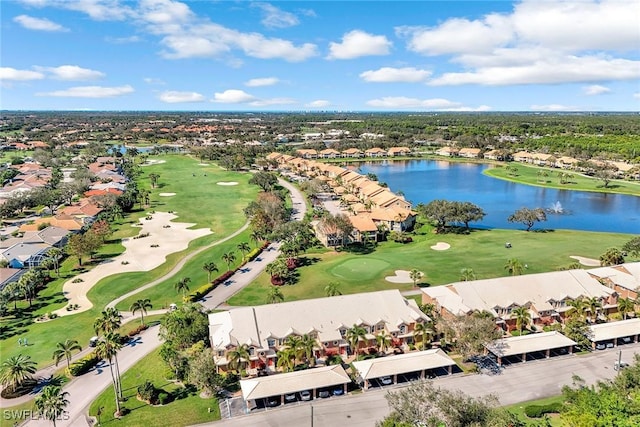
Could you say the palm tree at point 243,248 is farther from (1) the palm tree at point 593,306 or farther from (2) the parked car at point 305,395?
(1) the palm tree at point 593,306

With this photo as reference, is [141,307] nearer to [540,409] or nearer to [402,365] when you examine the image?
[402,365]

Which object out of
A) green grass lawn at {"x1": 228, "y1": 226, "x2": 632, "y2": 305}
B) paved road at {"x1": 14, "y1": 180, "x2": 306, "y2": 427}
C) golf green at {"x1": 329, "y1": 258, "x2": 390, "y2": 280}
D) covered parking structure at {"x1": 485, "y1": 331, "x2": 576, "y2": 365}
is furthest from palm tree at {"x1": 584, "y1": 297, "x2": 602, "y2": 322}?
paved road at {"x1": 14, "y1": 180, "x2": 306, "y2": 427}

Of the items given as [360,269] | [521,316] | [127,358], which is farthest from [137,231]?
[521,316]

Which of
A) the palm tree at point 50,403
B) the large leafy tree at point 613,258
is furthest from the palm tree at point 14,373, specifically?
the large leafy tree at point 613,258

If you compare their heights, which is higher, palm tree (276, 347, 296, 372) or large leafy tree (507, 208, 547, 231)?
large leafy tree (507, 208, 547, 231)

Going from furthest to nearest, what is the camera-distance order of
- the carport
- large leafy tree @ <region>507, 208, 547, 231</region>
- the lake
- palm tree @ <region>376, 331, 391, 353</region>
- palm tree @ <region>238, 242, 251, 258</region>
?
1. the lake
2. large leafy tree @ <region>507, 208, 547, 231</region>
3. palm tree @ <region>238, 242, 251, 258</region>
4. palm tree @ <region>376, 331, 391, 353</region>
5. the carport

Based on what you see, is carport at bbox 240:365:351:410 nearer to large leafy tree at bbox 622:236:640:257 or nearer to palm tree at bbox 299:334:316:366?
palm tree at bbox 299:334:316:366

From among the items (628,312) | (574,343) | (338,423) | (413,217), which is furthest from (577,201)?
(338,423)
